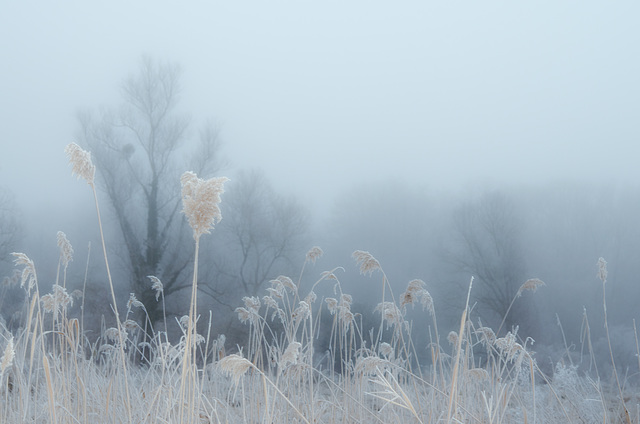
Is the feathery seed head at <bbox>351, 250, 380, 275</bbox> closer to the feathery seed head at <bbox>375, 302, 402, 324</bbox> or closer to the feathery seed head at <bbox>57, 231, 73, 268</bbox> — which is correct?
the feathery seed head at <bbox>375, 302, 402, 324</bbox>

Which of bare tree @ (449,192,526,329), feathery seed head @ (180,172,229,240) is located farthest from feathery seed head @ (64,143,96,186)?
bare tree @ (449,192,526,329)

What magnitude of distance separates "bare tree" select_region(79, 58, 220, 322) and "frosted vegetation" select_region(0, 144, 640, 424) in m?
0.82

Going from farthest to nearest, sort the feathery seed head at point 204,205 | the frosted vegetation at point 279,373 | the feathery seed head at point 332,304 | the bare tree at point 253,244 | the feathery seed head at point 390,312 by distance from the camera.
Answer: the bare tree at point 253,244
the feathery seed head at point 332,304
the feathery seed head at point 390,312
the frosted vegetation at point 279,373
the feathery seed head at point 204,205

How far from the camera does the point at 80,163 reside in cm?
96

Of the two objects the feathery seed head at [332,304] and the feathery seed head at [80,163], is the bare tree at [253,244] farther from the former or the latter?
the feathery seed head at [80,163]

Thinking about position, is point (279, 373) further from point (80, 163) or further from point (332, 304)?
point (332, 304)

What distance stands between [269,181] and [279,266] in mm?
1033

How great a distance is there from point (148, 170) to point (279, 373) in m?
5.39

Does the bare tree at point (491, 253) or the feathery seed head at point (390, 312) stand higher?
the feathery seed head at point (390, 312)

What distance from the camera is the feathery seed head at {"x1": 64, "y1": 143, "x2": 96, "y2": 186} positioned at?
0.96 m

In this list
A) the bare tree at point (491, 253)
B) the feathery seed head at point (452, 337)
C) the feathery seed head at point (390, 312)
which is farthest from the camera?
the bare tree at point (491, 253)

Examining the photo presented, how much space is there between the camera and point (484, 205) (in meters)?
5.35

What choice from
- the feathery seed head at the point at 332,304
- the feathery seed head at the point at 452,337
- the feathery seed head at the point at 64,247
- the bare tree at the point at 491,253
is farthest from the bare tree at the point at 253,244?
the feathery seed head at the point at 64,247

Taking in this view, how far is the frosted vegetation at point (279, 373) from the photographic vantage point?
3.10 ft
